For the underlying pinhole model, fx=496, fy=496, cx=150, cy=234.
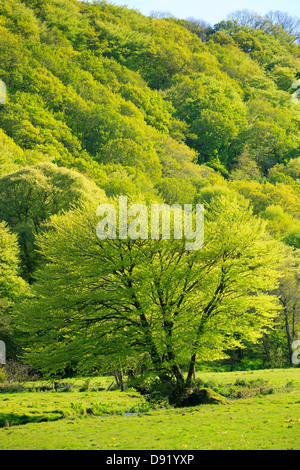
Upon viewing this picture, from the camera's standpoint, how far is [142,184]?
8006 cm

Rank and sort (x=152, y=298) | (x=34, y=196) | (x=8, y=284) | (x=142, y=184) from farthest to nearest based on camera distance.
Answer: (x=142, y=184), (x=34, y=196), (x=8, y=284), (x=152, y=298)

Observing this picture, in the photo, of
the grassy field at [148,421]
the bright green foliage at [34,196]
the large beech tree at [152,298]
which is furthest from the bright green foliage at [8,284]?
the large beech tree at [152,298]

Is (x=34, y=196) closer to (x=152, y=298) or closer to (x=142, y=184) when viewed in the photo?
(x=152, y=298)

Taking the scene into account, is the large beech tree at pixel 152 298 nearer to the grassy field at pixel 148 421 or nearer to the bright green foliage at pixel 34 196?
Result: the grassy field at pixel 148 421

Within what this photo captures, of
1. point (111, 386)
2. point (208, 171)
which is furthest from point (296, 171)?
point (111, 386)

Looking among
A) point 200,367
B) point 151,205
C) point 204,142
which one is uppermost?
point 204,142

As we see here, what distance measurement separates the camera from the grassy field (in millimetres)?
15797

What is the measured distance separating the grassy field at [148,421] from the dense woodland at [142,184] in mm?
2346

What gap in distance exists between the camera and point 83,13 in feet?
463

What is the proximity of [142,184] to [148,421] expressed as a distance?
6120cm

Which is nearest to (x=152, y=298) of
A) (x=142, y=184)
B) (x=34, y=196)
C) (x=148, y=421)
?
(x=148, y=421)

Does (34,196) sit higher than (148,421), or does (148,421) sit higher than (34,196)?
(34,196)
